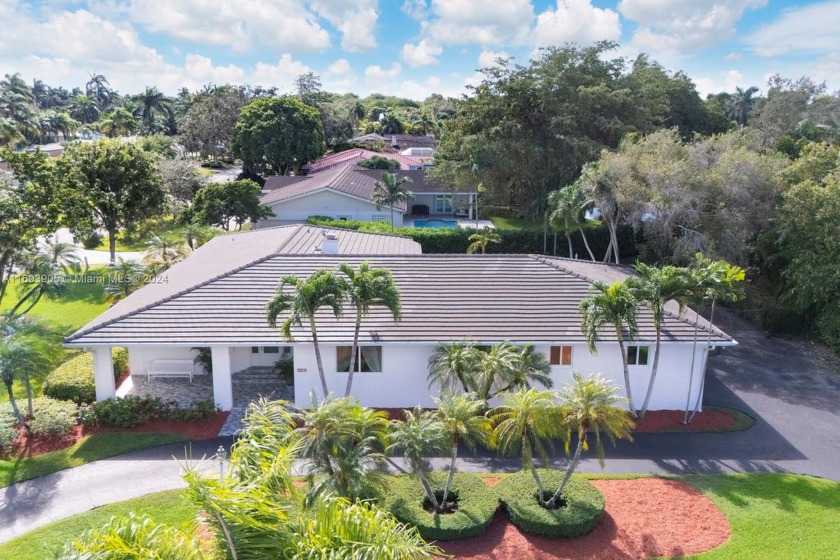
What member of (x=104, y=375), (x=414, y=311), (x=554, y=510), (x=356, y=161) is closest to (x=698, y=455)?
(x=554, y=510)

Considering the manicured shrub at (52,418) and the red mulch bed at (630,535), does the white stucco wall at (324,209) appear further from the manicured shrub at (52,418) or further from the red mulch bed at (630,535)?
the red mulch bed at (630,535)

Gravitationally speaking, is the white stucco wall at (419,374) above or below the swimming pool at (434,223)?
below

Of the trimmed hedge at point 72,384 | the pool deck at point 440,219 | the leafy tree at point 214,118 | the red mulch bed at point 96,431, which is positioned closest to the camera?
the red mulch bed at point 96,431

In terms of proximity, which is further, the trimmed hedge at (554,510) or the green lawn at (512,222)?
the green lawn at (512,222)

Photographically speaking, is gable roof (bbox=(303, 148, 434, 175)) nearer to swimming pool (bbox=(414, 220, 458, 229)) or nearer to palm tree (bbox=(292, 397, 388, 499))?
swimming pool (bbox=(414, 220, 458, 229))

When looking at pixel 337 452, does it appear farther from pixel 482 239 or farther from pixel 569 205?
pixel 482 239

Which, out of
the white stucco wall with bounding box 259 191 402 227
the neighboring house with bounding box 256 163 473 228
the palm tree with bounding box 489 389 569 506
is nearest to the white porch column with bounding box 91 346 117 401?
the palm tree with bounding box 489 389 569 506

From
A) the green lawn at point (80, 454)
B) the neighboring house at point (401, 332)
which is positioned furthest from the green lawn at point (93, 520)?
the neighboring house at point (401, 332)
